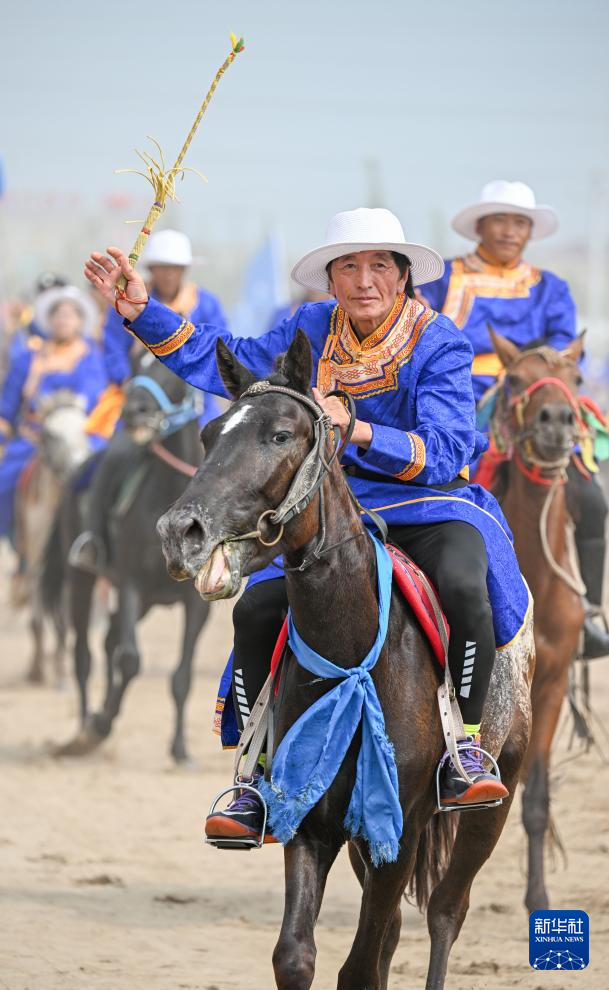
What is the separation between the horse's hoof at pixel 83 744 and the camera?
377 inches

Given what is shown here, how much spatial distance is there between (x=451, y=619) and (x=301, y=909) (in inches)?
39.4

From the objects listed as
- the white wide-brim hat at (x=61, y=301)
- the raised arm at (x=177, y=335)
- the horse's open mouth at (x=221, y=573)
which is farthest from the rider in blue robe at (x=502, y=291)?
the white wide-brim hat at (x=61, y=301)

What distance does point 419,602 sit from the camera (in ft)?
13.8

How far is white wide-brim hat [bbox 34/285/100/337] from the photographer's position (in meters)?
13.4

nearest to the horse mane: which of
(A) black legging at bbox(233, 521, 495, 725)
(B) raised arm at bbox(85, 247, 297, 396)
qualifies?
(B) raised arm at bbox(85, 247, 297, 396)

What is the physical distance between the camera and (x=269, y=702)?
4320mm

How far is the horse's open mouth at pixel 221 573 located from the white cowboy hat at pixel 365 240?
1.33 meters

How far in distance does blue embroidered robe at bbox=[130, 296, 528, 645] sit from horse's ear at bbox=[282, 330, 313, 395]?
1.49ft

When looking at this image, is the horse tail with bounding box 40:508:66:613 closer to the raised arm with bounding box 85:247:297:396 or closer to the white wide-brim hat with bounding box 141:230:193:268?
the white wide-brim hat with bounding box 141:230:193:268

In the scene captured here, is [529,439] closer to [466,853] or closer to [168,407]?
[466,853]

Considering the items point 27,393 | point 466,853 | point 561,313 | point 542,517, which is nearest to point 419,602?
point 466,853

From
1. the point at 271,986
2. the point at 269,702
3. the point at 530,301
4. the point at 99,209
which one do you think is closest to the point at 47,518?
the point at 530,301

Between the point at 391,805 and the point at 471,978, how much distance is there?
1.92 meters

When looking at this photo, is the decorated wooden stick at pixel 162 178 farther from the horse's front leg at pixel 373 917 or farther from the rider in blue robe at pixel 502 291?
the rider in blue robe at pixel 502 291
